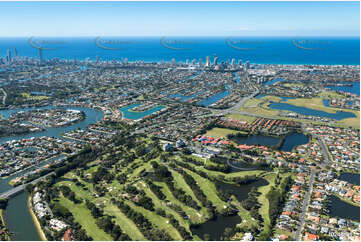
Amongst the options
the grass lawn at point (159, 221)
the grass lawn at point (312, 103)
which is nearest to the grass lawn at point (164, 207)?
the grass lawn at point (159, 221)

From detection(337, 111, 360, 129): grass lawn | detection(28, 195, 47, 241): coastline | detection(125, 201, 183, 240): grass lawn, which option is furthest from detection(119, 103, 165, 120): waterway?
detection(337, 111, 360, 129): grass lawn

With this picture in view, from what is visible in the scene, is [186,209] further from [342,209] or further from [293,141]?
[293,141]

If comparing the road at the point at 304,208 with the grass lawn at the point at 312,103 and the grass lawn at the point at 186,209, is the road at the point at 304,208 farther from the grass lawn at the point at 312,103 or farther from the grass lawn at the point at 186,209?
the grass lawn at the point at 312,103

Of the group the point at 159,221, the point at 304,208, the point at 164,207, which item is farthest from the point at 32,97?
the point at 304,208

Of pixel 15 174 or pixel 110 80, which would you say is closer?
pixel 15 174

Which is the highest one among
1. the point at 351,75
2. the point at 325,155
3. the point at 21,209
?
the point at 351,75

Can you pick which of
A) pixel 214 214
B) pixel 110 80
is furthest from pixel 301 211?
pixel 110 80

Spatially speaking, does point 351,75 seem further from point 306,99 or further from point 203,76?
point 203,76
